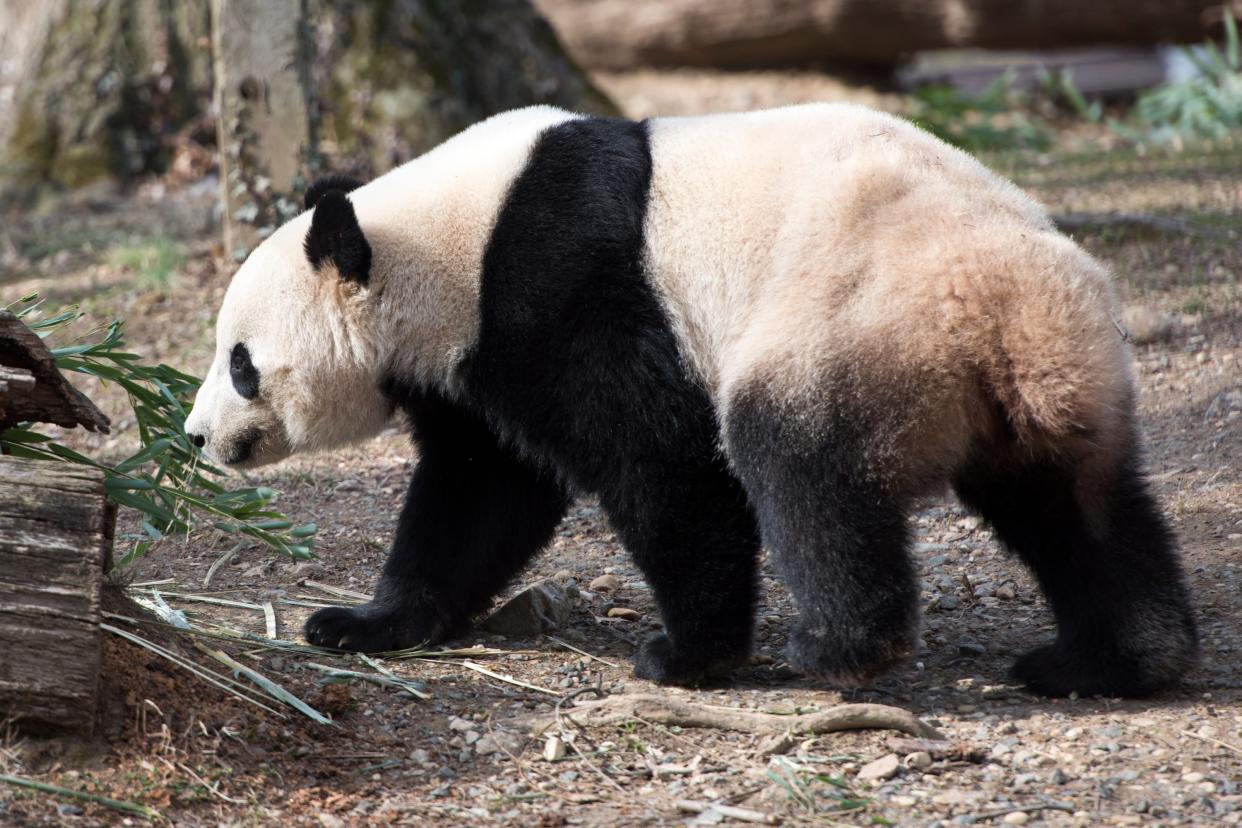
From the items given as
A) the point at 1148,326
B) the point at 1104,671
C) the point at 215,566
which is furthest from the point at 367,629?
the point at 1148,326

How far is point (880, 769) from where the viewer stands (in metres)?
3.12

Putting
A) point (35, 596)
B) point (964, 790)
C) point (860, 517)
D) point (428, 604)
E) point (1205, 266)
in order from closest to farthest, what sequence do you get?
point (35, 596)
point (964, 790)
point (860, 517)
point (428, 604)
point (1205, 266)

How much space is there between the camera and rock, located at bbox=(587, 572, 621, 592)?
15.0 ft

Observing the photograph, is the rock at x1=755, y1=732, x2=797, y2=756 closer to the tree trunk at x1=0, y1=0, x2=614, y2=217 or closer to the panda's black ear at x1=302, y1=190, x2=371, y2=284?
the panda's black ear at x1=302, y1=190, x2=371, y2=284

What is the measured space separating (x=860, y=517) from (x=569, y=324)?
0.94 m

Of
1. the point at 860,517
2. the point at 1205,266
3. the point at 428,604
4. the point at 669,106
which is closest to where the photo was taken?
the point at 860,517

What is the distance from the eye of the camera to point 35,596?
2.85 metres

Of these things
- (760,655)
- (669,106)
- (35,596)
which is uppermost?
(669,106)

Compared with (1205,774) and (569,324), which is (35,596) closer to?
(569,324)

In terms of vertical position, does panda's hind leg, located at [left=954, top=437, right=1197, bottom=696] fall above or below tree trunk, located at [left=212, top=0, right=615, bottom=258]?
below

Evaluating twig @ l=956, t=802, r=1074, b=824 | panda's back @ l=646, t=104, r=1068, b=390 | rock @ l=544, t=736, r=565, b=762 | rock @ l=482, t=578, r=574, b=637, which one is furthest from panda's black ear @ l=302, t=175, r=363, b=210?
twig @ l=956, t=802, r=1074, b=824

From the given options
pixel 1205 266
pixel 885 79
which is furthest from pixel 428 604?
pixel 885 79

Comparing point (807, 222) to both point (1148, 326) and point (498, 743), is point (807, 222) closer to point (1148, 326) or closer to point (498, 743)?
point (498, 743)

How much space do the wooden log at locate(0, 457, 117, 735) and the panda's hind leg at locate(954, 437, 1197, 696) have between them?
2177 mm
